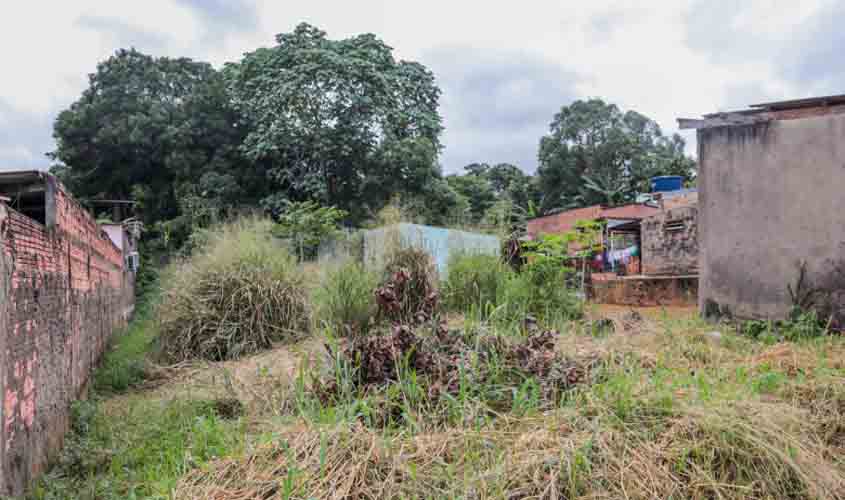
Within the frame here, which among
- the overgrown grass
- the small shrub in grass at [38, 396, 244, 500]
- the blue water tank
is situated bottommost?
the overgrown grass

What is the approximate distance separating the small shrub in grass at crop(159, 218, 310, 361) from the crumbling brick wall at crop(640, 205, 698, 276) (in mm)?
10561

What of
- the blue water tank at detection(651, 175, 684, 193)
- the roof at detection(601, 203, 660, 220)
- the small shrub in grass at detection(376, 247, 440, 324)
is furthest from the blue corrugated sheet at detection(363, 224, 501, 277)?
the roof at detection(601, 203, 660, 220)

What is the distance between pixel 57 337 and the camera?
330 centimetres

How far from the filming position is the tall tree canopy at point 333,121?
1574 cm

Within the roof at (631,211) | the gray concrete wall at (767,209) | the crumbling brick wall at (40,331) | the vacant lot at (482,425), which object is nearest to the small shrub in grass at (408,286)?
the vacant lot at (482,425)

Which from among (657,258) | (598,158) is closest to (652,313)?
(657,258)

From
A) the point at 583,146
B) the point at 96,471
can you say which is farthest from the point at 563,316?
the point at 583,146

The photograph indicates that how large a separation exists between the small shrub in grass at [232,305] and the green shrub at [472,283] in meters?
1.55

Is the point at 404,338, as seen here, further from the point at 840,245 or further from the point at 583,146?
the point at 583,146

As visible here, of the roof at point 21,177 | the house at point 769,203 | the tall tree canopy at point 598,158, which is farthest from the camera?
the tall tree canopy at point 598,158

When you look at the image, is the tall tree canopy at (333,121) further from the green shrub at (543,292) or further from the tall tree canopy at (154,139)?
the green shrub at (543,292)

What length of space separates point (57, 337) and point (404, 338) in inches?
82.2

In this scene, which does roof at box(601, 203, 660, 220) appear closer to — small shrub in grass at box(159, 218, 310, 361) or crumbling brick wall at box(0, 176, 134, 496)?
small shrub in grass at box(159, 218, 310, 361)

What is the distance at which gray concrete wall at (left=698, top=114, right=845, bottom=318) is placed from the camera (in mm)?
5715
